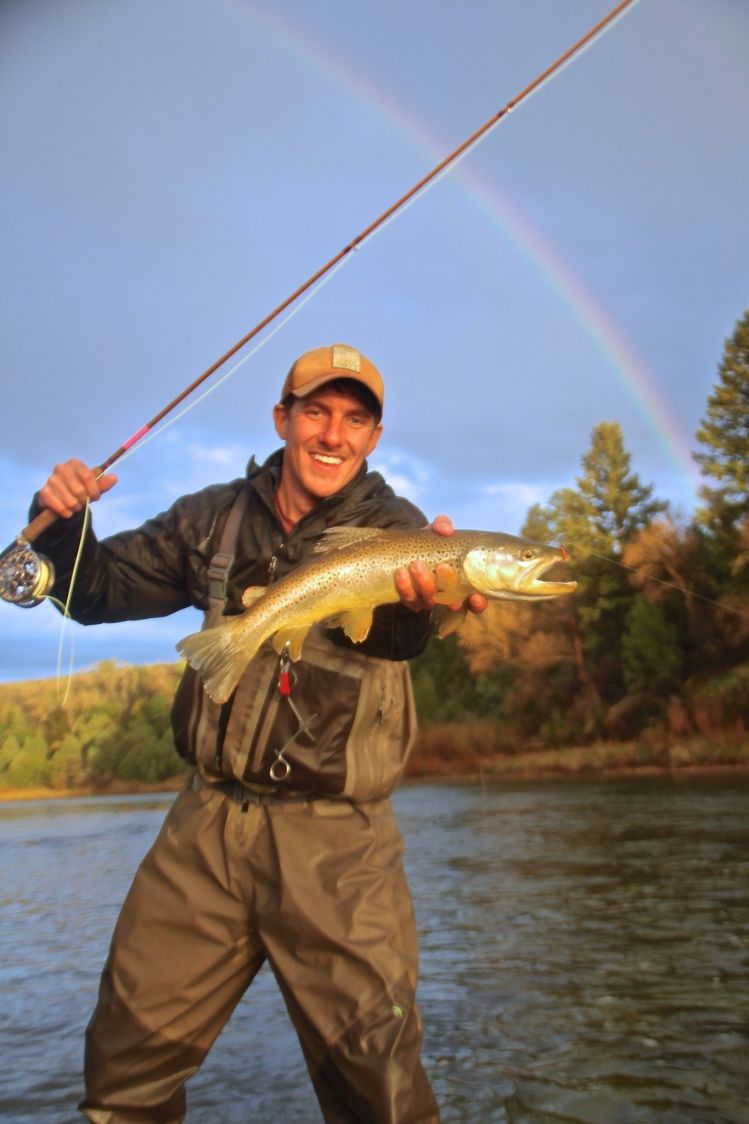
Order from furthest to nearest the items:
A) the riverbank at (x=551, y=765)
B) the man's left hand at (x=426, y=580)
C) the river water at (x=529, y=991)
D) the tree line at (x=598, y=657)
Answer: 1. the tree line at (x=598, y=657)
2. the riverbank at (x=551, y=765)
3. the river water at (x=529, y=991)
4. the man's left hand at (x=426, y=580)

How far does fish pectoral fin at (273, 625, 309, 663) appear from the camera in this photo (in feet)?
10.8

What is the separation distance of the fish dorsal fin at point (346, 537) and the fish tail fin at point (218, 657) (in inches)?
16.1

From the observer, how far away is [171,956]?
3246 millimetres

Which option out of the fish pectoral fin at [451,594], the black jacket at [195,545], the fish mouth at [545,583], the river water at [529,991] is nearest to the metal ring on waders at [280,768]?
the black jacket at [195,545]

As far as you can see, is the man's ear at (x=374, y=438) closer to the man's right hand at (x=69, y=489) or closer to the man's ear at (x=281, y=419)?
the man's ear at (x=281, y=419)

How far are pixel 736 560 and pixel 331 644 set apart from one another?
1321 inches

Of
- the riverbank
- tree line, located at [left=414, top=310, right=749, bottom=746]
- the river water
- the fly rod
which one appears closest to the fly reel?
the fly rod

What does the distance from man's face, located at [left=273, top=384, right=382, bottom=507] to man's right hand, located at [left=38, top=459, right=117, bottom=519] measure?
2.33 ft

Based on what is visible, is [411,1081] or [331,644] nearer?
[411,1081]

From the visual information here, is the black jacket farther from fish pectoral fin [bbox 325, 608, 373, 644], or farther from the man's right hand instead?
fish pectoral fin [bbox 325, 608, 373, 644]

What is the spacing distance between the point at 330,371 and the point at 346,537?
2.23 feet

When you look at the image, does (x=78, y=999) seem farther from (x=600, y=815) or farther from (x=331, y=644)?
(x=600, y=815)

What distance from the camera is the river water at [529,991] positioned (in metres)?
4.16

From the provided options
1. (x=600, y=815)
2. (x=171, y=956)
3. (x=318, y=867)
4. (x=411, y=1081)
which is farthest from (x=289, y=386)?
(x=600, y=815)
